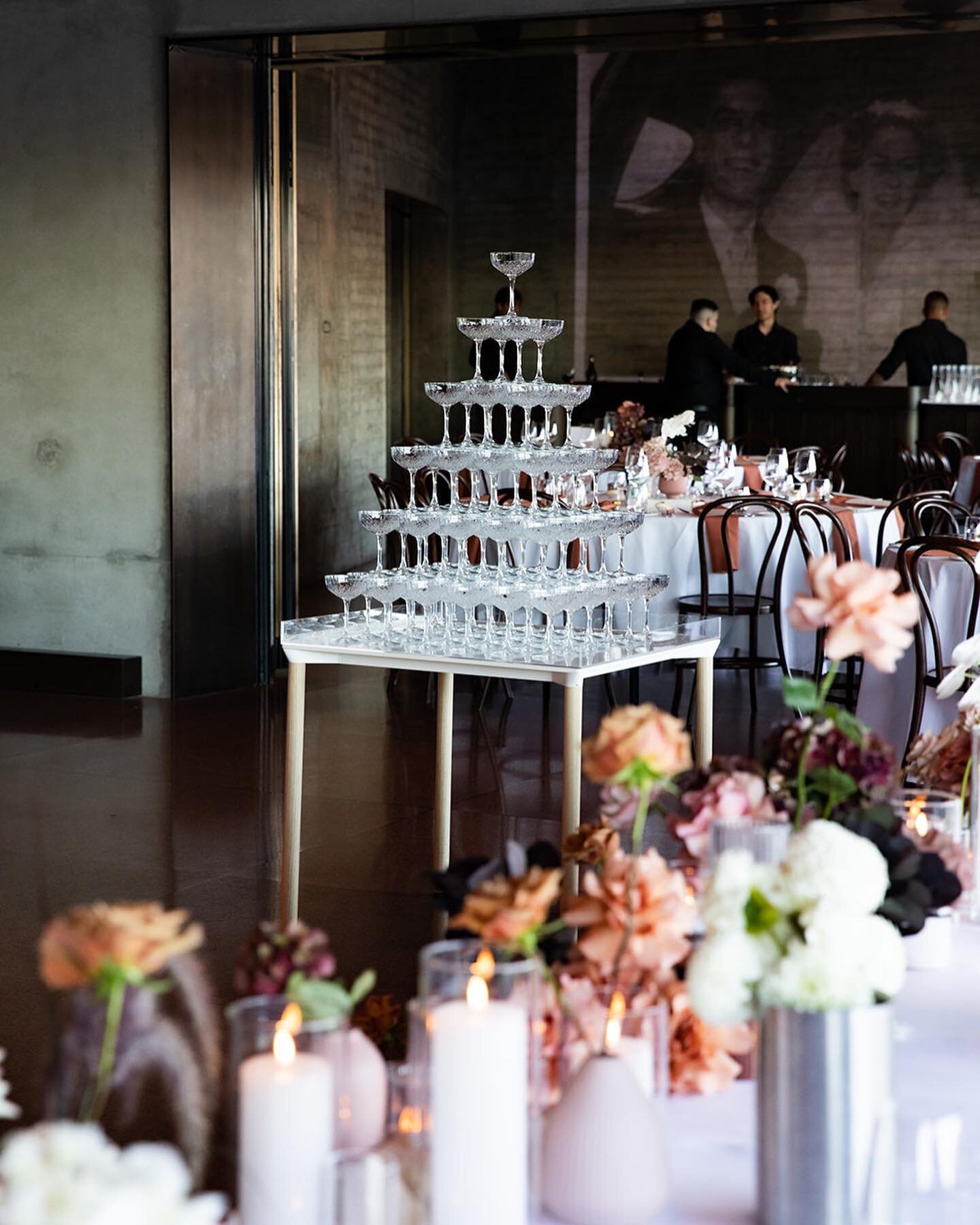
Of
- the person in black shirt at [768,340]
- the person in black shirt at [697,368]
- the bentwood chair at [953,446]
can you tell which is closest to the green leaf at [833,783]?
the bentwood chair at [953,446]

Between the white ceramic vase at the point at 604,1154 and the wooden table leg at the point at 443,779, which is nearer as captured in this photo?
the white ceramic vase at the point at 604,1154

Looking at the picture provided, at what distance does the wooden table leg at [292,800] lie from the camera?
404 centimetres

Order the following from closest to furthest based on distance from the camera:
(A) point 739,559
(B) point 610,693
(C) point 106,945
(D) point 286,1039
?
1. (C) point 106,945
2. (D) point 286,1039
3. (B) point 610,693
4. (A) point 739,559

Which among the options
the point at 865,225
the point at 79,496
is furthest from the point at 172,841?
the point at 865,225

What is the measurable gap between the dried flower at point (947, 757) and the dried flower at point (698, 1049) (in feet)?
2.34

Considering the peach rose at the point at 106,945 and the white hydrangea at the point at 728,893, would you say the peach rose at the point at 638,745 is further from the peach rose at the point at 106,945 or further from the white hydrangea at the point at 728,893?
the peach rose at the point at 106,945

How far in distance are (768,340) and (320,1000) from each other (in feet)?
41.5

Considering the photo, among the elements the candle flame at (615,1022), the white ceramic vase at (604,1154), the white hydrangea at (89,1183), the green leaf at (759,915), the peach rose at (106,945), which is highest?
the peach rose at (106,945)

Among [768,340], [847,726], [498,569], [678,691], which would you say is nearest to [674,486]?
[678,691]

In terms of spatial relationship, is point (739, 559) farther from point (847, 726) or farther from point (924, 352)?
point (924, 352)

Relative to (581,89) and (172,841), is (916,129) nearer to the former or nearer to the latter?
(581,89)

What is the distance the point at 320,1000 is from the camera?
42.7 inches

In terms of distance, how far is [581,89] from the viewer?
15375 millimetres

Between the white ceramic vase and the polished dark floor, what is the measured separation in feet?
6.77
